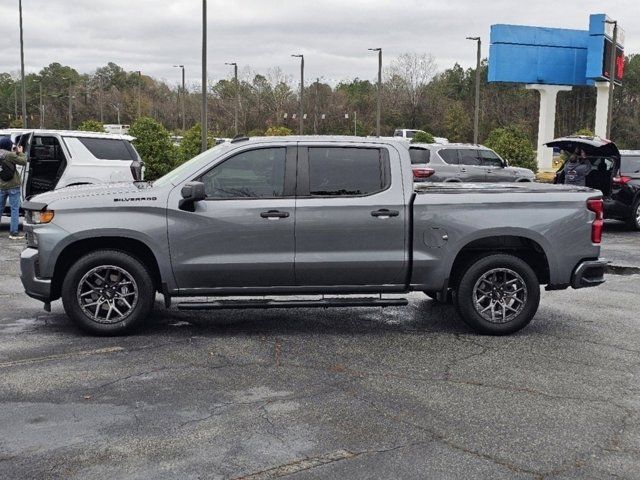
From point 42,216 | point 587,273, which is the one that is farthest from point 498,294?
point 42,216

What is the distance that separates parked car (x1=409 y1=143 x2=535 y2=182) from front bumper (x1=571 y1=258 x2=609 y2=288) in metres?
12.8

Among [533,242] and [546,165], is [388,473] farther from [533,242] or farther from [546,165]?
[546,165]

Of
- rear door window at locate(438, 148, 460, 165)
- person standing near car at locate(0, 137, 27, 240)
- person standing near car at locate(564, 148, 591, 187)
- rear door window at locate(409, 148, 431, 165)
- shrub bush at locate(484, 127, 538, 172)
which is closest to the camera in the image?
person standing near car at locate(0, 137, 27, 240)

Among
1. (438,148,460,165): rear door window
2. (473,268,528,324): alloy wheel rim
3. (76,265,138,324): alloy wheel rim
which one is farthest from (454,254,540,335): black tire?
(438,148,460,165): rear door window

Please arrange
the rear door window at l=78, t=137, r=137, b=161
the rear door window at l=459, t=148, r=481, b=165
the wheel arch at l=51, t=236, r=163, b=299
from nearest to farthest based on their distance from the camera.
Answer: the wheel arch at l=51, t=236, r=163, b=299, the rear door window at l=78, t=137, r=137, b=161, the rear door window at l=459, t=148, r=481, b=165

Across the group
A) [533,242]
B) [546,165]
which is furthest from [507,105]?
[533,242]

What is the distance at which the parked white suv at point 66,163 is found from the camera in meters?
14.1

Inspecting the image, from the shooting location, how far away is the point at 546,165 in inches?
1640

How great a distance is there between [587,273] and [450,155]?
44.6ft

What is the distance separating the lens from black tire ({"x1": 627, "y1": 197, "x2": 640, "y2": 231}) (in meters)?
16.6

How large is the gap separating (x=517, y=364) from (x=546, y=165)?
122 feet

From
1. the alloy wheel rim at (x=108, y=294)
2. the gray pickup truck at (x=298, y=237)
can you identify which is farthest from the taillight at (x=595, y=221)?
the alloy wheel rim at (x=108, y=294)

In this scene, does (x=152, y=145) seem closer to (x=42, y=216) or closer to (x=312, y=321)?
(x=312, y=321)

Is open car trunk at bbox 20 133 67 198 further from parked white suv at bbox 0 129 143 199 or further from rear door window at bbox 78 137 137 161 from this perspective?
rear door window at bbox 78 137 137 161
